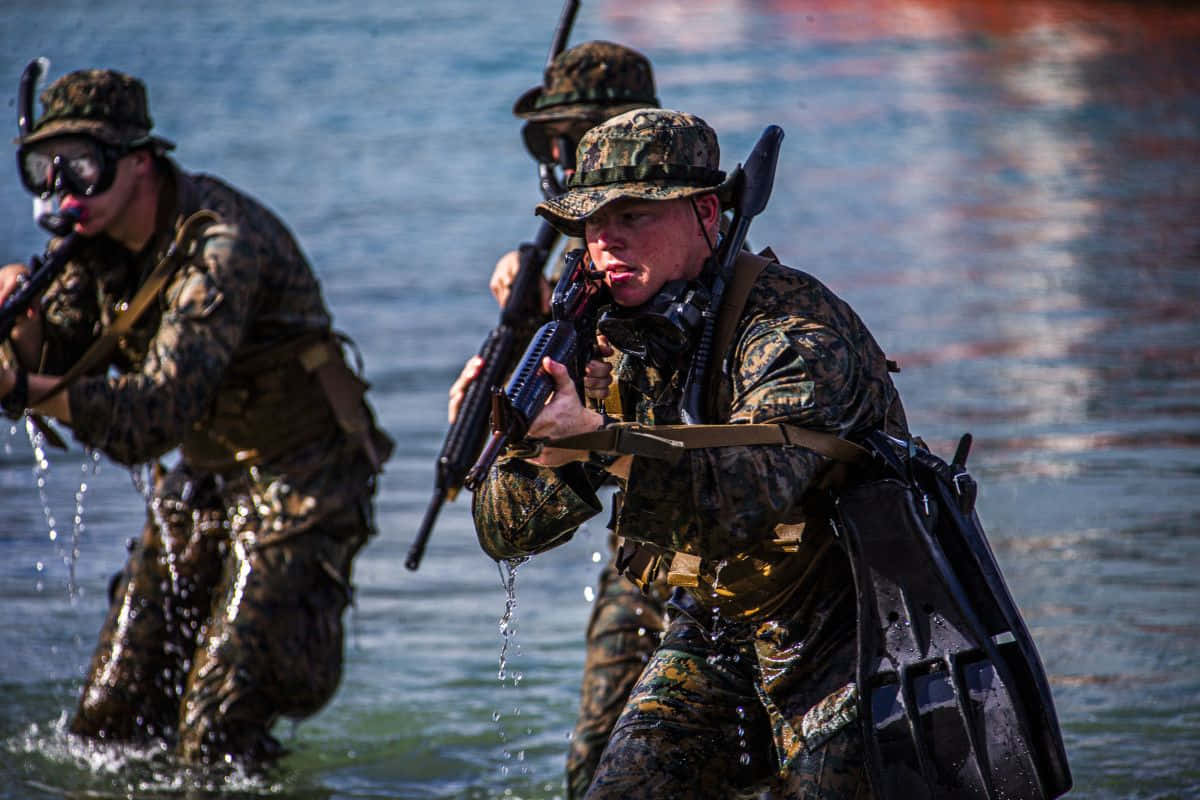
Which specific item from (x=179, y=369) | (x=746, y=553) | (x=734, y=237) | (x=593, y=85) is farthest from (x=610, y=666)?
(x=734, y=237)

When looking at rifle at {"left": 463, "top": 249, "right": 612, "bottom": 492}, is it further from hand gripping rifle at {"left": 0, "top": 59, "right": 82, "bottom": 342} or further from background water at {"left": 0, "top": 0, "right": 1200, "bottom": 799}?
hand gripping rifle at {"left": 0, "top": 59, "right": 82, "bottom": 342}

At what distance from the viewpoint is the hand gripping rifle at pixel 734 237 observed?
13.7ft

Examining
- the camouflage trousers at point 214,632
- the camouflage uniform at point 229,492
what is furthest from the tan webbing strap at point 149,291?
the camouflage trousers at point 214,632

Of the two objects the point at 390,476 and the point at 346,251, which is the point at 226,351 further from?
the point at 346,251

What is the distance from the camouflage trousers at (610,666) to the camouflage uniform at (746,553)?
1.46m

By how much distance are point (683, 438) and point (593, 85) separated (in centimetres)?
296

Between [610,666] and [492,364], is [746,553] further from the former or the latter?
[492,364]

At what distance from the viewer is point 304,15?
3538 centimetres

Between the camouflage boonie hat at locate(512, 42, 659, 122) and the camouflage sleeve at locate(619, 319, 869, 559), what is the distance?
2.59m

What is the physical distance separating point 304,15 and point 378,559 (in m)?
26.9

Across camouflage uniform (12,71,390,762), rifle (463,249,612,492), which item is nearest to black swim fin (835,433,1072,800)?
rifle (463,249,612,492)

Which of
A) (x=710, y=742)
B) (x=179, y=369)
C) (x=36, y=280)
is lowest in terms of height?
(x=710, y=742)

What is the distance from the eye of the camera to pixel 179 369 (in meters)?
6.01

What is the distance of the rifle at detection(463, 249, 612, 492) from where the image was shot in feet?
12.2
